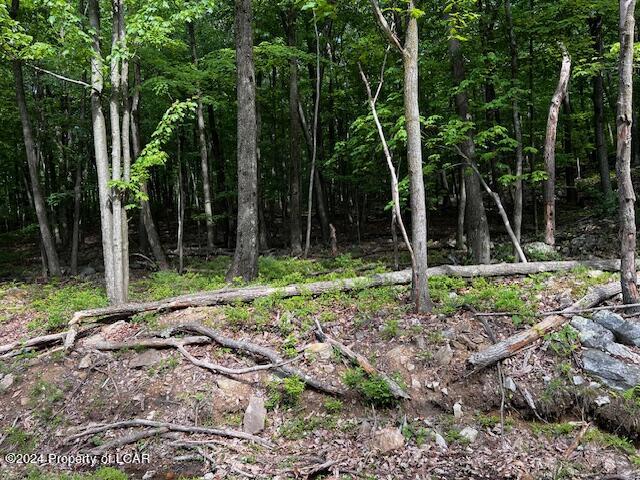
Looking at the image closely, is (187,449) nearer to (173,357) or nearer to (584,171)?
(173,357)

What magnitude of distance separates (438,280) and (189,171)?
70.4 feet

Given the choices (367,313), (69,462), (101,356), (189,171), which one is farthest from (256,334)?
(189,171)

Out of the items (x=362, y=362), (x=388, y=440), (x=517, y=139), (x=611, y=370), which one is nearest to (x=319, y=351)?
(x=362, y=362)

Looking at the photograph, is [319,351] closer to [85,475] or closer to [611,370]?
[85,475]

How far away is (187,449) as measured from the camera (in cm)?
523

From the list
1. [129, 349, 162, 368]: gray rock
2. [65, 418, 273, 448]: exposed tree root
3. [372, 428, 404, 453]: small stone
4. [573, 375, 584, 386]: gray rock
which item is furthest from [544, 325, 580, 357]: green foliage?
[129, 349, 162, 368]: gray rock

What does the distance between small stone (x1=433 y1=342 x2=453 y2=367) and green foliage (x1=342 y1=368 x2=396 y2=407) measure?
93 centimetres

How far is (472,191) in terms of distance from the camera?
10531 millimetres

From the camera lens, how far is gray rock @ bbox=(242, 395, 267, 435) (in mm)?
5488

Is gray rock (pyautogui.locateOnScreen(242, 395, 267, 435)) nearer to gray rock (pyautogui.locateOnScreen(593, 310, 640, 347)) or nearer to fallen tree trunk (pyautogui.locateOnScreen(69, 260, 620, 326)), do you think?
fallen tree trunk (pyautogui.locateOnScreen(69, 260, 620, 326))

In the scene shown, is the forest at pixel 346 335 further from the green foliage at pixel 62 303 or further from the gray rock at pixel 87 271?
the gray rock at pixel 87 271

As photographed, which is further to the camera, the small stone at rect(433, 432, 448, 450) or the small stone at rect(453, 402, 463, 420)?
the small stone at rect(453, 402, 463, 420)

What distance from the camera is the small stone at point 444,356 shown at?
5996 millimetres

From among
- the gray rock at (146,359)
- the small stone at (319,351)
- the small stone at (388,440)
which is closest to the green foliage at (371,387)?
the small stone at (388,440)
